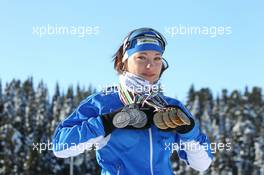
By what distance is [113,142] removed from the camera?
15.0 ft

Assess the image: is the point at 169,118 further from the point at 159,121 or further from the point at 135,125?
the point at 135,125

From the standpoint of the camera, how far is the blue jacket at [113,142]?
4.49 meters

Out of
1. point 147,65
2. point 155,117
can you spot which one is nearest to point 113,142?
point 155,117

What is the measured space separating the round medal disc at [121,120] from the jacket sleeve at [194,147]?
1.51ft

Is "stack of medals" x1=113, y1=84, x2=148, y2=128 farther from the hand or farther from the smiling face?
the smiling face

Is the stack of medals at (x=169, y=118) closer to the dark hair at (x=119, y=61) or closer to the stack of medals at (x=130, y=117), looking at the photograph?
the stack of medals at (x=130, y=117)

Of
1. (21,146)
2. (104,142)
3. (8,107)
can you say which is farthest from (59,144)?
(8,107)

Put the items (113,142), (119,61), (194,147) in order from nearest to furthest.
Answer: (113,142) < (194,147) < (119,61)

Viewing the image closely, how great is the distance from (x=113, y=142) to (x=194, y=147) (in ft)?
2.08

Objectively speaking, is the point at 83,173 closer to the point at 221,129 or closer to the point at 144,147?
the point at 221,129

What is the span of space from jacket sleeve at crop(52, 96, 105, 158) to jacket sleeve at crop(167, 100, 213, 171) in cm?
60

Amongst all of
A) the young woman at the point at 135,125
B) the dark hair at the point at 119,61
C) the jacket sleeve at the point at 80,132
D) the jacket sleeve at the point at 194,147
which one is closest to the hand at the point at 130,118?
the young woman at the point at 135,125

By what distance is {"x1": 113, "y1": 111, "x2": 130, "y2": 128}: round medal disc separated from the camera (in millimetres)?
4402

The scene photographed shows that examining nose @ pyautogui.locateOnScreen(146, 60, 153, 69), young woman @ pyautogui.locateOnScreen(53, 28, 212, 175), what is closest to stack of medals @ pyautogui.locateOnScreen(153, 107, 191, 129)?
young woman @ pyautogui.locateOnScreen(53, 28, 212, 175)
